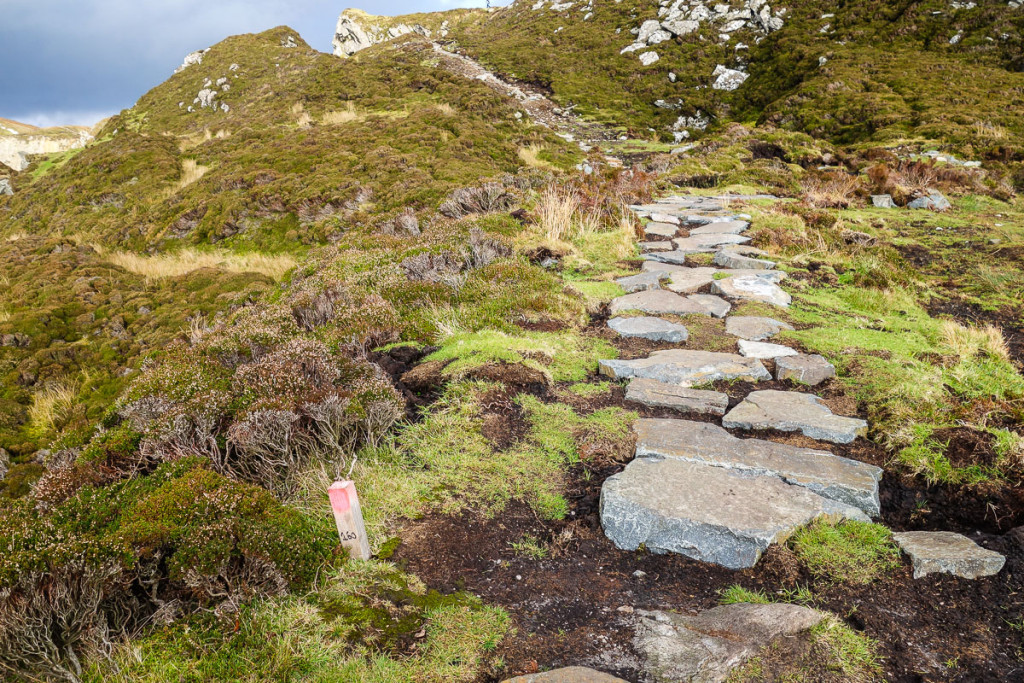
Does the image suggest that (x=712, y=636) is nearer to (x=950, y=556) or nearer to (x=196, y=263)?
(x=950, y=556)

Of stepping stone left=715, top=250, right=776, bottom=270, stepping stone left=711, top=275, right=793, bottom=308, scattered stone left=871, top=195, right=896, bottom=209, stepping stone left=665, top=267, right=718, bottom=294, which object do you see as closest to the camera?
stepping stone left=711, top=275, right=793, bottom=308

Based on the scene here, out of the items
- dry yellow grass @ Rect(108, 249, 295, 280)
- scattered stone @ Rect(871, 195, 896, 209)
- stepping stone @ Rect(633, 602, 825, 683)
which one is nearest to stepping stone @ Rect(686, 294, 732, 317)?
stepping stone @ Rect(633, 602, 825, 683)

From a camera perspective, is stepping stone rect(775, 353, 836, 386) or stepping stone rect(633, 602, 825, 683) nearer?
stepping stone rect(633, 602, 825, 683)

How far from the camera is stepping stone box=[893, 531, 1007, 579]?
7.89 feet

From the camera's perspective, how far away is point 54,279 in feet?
38.1

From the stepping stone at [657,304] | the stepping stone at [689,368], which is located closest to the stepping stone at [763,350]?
the stepping stone at [689,368]

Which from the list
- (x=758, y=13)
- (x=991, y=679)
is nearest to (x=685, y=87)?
(x=758, y=13)

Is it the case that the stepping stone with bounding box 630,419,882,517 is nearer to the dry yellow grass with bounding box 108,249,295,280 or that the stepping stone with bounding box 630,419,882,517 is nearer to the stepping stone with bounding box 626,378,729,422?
the stepping stone with bounding box 626,378,729,422

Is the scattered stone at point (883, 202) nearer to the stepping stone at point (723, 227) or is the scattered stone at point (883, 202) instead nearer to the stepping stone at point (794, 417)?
the stepping stone at point (723, 227)

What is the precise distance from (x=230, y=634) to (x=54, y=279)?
1347 centimetres

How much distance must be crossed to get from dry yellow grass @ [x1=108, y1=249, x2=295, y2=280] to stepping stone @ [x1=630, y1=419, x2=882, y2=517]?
32.9 feet

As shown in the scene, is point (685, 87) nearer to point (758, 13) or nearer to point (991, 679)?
point (758, 13)

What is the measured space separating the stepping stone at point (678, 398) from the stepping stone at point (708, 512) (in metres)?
0.96

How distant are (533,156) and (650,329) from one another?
40.4 feet
